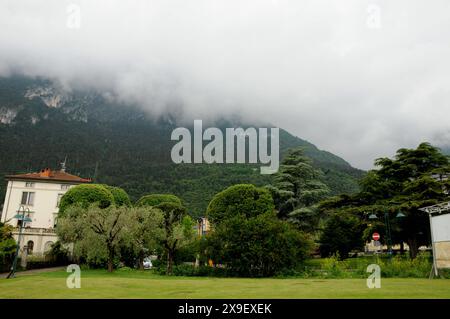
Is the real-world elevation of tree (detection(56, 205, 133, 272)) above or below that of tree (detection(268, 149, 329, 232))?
below

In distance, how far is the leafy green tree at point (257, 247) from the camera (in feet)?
87.7

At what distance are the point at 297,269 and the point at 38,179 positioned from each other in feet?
150

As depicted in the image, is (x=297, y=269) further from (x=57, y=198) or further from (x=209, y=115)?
(x=209, y=115)

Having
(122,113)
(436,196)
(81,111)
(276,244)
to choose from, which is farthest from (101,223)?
(122,113)

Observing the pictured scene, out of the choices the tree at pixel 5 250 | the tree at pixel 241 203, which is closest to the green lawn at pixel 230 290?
the tree at pixel 5 250

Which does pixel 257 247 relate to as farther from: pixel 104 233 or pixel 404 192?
pixel 404 192

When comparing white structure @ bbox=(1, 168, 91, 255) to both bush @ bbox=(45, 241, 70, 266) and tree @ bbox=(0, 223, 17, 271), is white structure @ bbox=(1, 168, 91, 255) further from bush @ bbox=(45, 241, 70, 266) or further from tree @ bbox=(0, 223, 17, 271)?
tree @ bbox=(0, 223, 17, 271)

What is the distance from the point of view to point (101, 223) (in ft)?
96.4

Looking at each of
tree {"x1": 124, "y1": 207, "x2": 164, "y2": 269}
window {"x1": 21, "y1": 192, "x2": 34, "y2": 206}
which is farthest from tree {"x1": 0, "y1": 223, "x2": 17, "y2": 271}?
window {"x1": 21, "y1": 192, "x2": 34, "y2": 206}

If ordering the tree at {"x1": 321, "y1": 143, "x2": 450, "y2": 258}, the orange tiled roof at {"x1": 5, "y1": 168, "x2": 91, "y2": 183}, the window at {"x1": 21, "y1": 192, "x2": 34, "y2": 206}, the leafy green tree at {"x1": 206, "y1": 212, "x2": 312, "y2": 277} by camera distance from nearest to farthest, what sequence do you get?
the leafy green tree at {"x1": 206, "y1": 212, "x2": 312, "y2": 277}, the tree at {"x1": 321, "y1": 143, "x2": 450, "y2": 258}, the window at {"x1": 21, "y1": 192, "x2": 34, "y2": 206}, the orange tiled roof at {"x1": 5, "y1": 168, "x2": 91, "y2": 183}

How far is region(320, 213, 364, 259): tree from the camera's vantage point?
4147cm

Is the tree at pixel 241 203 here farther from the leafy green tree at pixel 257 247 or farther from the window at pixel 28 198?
the window at pixel 28 198

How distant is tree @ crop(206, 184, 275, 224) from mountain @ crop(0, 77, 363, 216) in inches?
793
